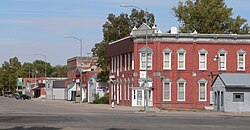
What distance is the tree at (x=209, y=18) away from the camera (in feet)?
289

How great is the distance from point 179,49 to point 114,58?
568 inches

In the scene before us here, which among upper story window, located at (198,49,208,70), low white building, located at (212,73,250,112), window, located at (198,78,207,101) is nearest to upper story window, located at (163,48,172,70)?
upper story window, located at (198,49,208,70)

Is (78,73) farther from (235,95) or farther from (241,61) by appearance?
(235,95)

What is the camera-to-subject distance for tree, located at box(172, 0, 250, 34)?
3469 inches

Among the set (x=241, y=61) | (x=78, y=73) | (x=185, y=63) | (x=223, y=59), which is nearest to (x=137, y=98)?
(x=185, y=63)

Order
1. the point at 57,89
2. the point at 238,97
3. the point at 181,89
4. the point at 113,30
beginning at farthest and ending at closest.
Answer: the point at 57,89
the point at 113,30
the point at 181,89
the point at 238,97

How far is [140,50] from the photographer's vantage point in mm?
67312

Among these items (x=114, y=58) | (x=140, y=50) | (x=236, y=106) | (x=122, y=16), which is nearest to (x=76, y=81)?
(x=122, y=16)

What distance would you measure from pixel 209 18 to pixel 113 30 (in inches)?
618

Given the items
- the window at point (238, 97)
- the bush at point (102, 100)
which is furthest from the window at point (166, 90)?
the bush at point (102, 100)

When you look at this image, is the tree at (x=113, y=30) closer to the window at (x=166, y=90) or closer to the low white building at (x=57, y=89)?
the window at (x=166, y=90)

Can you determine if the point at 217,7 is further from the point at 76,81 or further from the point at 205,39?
the point at 76,81

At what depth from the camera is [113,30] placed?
88.6 m

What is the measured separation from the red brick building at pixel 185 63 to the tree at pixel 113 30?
20.9 meters
